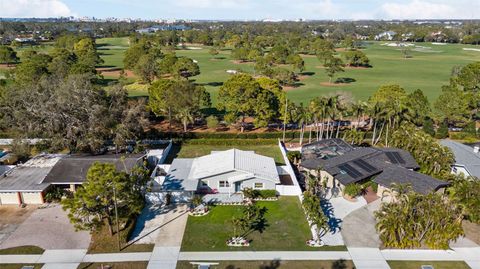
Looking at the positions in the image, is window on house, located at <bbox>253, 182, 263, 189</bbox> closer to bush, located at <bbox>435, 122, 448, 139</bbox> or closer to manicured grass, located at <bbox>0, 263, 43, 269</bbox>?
manicured grass, located at <bbox>0, 263, 43, 269</bbox>

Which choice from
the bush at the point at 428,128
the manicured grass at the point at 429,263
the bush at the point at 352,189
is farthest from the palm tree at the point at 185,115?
the manicured grass at the point at 429,263

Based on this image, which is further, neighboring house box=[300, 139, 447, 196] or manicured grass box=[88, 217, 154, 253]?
neighboring house box=[300, 139, 447, 196]

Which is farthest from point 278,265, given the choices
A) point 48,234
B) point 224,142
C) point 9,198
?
point 224,142

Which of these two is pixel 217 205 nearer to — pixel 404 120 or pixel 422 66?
pixel 404 120

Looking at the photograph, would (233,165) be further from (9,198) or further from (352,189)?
(9,198)

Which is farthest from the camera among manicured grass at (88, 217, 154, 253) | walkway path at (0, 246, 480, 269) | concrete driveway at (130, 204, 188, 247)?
concrete driveway at (130, 204, 188, 247)

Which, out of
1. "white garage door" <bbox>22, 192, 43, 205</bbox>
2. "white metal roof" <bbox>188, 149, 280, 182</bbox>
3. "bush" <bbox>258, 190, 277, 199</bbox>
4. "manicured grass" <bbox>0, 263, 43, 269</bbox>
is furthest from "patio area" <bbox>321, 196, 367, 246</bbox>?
"white garage door" <bbox>22, 192, 43, 205</bbox>

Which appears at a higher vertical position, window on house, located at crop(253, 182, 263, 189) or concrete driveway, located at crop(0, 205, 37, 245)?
window on house, located at crop(253, 182, 263, 189)
